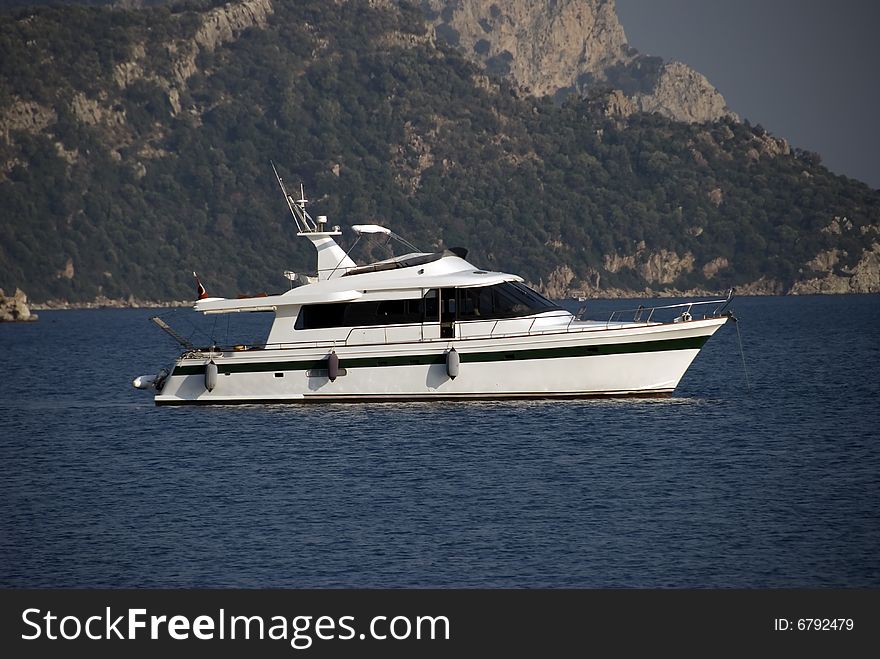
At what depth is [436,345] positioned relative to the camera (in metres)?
40.9

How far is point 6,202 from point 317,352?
167 m

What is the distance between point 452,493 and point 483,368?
971cm

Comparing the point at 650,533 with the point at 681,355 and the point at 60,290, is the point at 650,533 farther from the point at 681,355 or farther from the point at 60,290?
the point at 60,290

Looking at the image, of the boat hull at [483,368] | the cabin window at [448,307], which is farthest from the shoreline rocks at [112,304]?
the cabin window at [448,307]

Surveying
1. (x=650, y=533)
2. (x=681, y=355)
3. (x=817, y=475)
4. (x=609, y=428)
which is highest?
(x=681, y=355)

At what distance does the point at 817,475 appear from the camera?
32594 mm

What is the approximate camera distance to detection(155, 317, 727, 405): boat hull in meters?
40.3

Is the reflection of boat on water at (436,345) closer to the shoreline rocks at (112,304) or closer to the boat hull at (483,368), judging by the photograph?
the boat hull at (483,368)

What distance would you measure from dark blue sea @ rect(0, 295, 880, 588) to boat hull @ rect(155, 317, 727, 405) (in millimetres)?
497

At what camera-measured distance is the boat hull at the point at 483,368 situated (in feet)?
132

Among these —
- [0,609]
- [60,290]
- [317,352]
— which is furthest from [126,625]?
[60,290]

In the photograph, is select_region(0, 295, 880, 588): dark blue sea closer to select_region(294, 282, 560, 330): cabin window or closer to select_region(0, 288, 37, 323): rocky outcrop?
select_region(294, 282, 560, 330): cabin window

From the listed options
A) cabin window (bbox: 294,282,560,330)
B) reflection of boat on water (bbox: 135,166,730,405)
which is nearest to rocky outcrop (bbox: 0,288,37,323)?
reflection of boat on water (bbox: 135,166,730,405)

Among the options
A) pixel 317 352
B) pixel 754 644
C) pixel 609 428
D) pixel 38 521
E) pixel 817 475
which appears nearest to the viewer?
pixel 754 644
